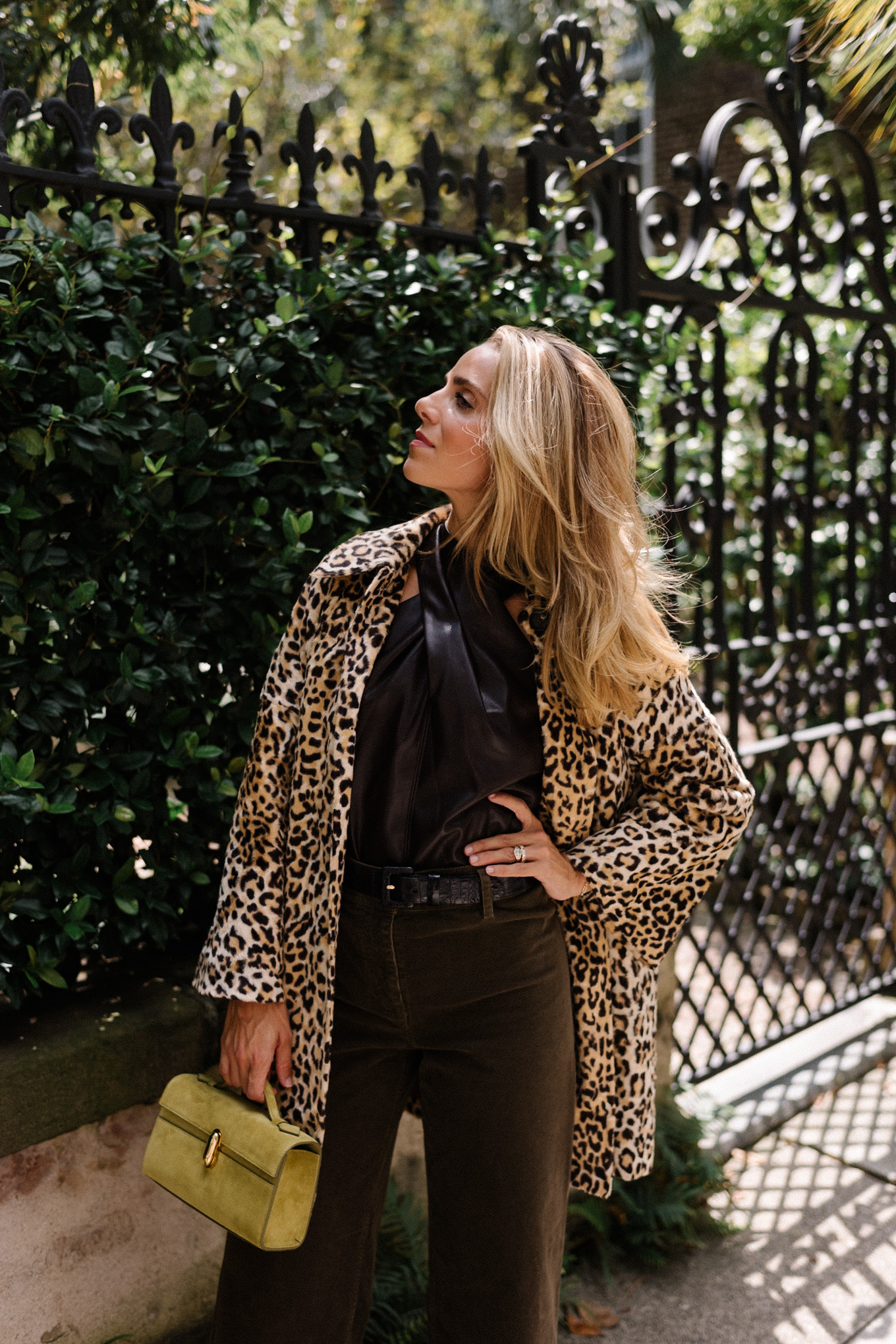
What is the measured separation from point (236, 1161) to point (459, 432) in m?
1.29

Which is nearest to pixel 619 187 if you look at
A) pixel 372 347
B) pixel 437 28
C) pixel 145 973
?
pixel 372 347

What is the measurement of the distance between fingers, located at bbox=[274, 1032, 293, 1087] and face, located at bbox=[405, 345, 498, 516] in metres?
1.03

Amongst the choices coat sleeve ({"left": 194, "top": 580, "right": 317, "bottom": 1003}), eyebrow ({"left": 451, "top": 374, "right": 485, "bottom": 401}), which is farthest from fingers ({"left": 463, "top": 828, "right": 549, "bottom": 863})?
eyebrow ({"left": 451, "top": 374, "right": 485, "bottom": 401})

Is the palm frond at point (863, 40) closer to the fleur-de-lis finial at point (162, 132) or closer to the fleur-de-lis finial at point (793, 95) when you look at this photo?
the fleur-de-lis finial at point (793, 95)

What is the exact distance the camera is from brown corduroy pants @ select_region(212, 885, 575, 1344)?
1.86 metres

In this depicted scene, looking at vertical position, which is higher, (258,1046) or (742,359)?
(742,359)

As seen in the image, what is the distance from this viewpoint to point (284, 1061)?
1.95 metres

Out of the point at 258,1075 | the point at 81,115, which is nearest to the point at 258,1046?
the point at 258,1075

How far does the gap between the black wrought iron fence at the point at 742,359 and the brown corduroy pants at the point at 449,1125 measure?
1.23 metres

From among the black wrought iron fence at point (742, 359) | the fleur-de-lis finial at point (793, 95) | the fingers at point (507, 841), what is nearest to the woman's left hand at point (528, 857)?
the fingers at point (507, 841)

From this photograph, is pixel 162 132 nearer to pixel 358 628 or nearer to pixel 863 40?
pixel 358 628

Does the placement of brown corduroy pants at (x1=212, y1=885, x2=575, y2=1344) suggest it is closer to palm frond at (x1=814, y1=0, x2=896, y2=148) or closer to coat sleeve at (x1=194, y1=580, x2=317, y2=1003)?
coat sleeve at (x1=194, y1=580, x2=317, y2=1003)

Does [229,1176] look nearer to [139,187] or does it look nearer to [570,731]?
[570,731]

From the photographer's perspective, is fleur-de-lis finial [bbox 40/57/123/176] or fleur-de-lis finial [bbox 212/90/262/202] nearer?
fleur-de-lis finial [bbox 40/57/123/176]
